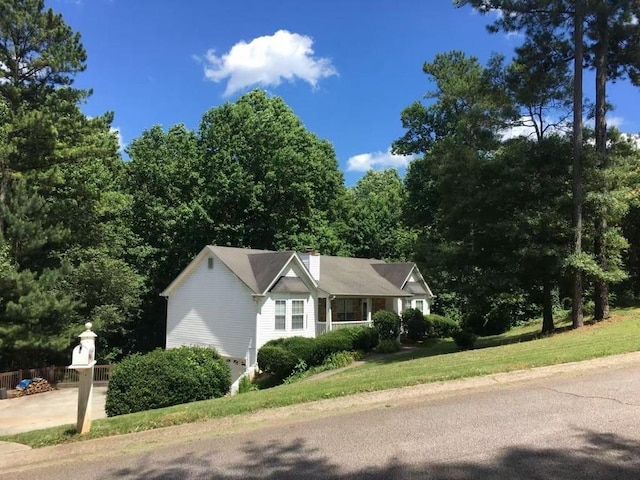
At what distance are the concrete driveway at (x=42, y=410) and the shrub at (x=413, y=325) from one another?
687 inches

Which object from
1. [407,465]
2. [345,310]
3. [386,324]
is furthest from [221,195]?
[407,465]

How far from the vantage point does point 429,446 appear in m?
6.02

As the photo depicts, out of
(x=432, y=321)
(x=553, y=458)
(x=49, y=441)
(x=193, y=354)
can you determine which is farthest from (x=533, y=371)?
(x=432, y=321)

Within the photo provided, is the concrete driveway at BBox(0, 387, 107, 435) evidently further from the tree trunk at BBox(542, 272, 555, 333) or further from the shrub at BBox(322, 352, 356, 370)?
the tree trunk at BBox(542, 272, 555, 333)

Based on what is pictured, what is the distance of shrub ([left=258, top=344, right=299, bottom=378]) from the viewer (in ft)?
74.8

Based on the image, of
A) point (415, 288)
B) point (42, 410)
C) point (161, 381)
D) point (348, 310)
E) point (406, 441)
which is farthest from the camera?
point (415, 288)

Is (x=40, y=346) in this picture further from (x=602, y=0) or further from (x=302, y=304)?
(x=602, y=0)

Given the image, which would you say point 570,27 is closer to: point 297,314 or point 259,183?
point 297,314

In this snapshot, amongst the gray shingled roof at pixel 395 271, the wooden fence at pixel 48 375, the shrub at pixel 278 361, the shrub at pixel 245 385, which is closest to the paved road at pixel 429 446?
the shrub at pixel 278 361

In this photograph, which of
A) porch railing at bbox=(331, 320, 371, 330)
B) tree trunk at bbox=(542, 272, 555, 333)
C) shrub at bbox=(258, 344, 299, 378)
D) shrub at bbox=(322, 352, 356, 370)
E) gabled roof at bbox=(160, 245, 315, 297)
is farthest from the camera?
porch railing at bbox=(331, 320, 371, 330)

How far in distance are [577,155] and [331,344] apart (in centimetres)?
1296

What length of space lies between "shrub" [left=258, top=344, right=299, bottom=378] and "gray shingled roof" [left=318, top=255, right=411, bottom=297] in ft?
21.1

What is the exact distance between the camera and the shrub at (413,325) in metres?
32.9

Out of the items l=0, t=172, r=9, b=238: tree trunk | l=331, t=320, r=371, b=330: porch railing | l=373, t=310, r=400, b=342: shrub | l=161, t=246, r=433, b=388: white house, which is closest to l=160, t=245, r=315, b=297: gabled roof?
l=161, t=246, r=433, b=388: white house
